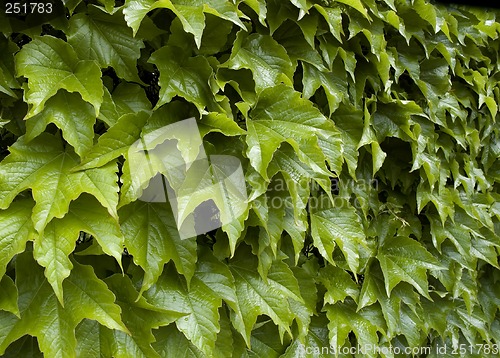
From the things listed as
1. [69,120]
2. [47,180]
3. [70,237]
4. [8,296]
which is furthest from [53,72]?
[8,296]

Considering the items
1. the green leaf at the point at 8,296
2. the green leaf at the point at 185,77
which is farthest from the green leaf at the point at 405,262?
the green leaf at the point at 8,296

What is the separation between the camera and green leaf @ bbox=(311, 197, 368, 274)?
1.18 metres

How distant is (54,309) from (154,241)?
8.5 inches

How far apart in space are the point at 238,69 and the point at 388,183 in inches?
27.5

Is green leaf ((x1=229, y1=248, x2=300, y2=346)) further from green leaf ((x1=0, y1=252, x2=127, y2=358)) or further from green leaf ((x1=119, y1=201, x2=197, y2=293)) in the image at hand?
green leaf ((x1=0, y1=252, x2=127, y2=358))

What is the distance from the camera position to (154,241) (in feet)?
3.09

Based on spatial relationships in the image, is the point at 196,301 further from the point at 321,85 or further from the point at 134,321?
the point at 321,85

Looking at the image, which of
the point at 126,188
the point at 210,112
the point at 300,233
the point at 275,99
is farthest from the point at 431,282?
the point at 126,188

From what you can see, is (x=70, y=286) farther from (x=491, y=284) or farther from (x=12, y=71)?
(x=491, y=284)

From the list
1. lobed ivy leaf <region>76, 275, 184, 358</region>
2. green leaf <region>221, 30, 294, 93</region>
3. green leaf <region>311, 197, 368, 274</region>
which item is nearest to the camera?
lobed ivy leaf <region>76, 275, 184, 358</region>

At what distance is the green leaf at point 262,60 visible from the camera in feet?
3.34

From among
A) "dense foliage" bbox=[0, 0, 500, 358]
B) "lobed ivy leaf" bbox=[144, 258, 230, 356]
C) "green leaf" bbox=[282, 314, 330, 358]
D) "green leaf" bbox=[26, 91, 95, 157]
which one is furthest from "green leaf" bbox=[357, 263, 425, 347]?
"green leaf" bbox=[26, 91, 95, 157]

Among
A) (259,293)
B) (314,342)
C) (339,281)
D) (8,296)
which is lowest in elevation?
(314,342)

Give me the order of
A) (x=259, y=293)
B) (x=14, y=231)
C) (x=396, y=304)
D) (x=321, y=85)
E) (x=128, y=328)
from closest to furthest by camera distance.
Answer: (x=14, y=231)
(x=128, y=328)
(x=259, y=293)
(x=321, y=85)
(x=396, y=304)
